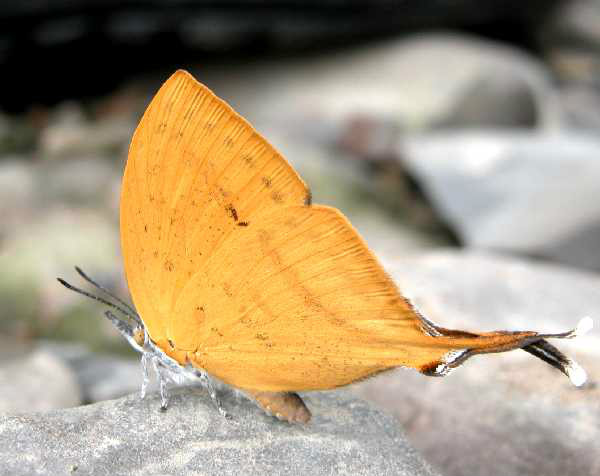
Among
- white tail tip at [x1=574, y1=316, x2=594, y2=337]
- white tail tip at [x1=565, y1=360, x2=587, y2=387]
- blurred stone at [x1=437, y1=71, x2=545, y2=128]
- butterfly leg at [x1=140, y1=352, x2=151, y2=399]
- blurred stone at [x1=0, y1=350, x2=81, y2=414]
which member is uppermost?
white tail tip at [x1=574, y1=316, x2=594, y2=337]

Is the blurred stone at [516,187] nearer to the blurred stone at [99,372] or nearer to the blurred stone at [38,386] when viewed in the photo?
the blurred stone at [99,372]

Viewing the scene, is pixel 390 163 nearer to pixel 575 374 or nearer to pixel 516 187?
pixel 516 187

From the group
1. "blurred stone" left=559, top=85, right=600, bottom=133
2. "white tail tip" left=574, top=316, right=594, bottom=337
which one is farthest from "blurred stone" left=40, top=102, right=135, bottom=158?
"white tail tip" left=574, top=316, right=594, bottom=337

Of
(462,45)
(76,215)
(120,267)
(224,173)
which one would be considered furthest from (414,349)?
(462,45)

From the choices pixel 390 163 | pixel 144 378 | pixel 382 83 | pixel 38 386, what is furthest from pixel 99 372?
pixel 382 83

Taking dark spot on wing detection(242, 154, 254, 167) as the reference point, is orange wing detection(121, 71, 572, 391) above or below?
below

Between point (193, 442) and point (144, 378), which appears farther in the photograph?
point (144, 378)

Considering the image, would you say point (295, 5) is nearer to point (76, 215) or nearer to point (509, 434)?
point (76, 215)

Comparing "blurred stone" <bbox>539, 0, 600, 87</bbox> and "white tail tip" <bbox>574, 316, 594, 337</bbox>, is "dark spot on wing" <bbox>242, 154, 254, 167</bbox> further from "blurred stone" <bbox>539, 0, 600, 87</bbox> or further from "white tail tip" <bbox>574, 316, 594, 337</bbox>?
"blurred stone" <bbox>539, 0, 600, 87</bbox>
